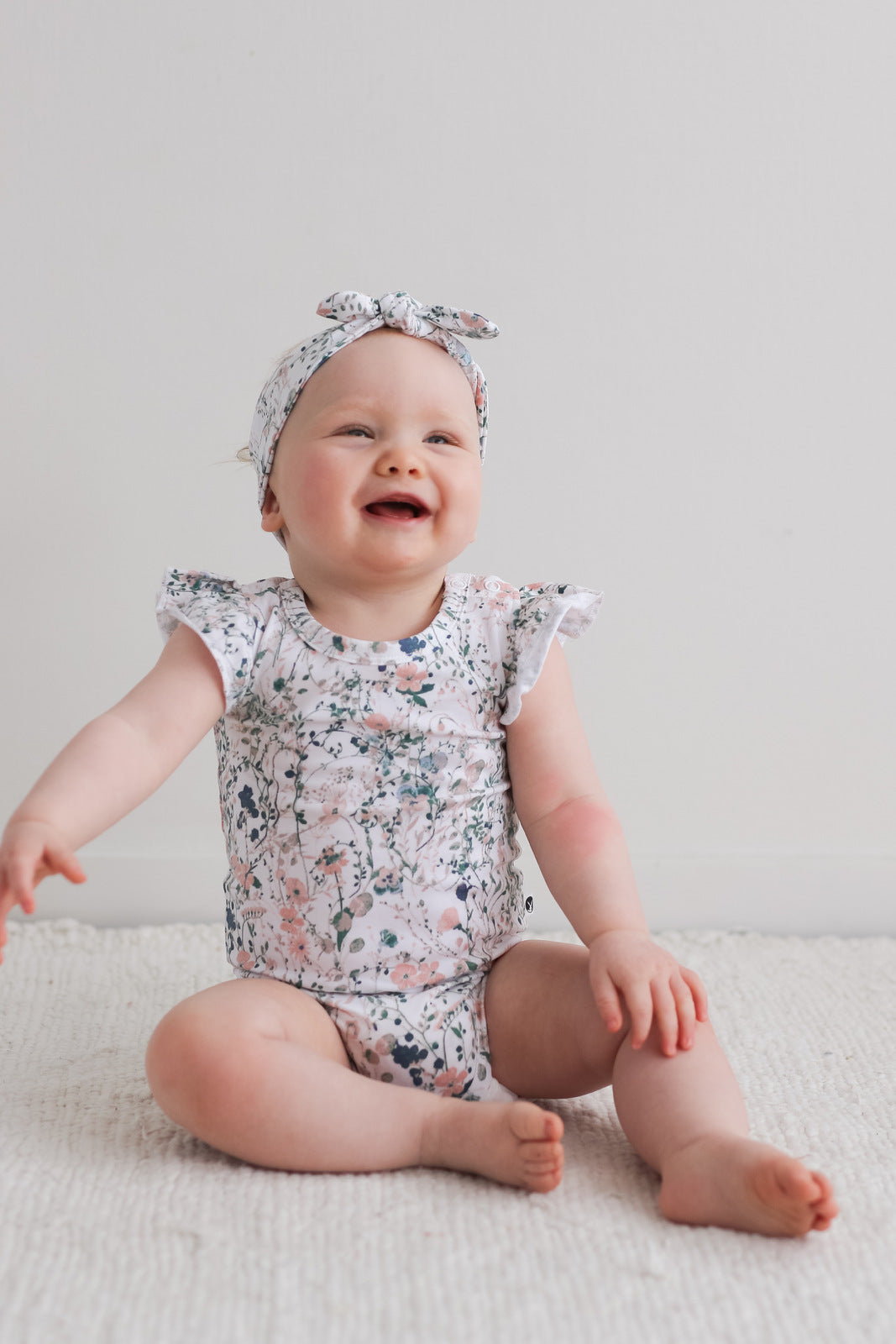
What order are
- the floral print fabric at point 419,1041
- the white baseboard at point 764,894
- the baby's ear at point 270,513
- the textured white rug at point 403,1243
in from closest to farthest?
the textured white rug at point 403,1243 → the floral print fabric at point 419,1041 → the baby's ear at point 270,513 → the white baseboard at point 764,894

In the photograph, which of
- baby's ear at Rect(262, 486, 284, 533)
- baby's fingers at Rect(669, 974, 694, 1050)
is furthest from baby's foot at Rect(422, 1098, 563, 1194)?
baby's ear at Rect(262, 486, 284, 533)

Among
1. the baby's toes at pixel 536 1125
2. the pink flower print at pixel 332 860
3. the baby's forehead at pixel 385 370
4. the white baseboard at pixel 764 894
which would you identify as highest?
the baby's forehead at pixel 385 370

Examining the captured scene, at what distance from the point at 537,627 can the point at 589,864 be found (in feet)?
0.61

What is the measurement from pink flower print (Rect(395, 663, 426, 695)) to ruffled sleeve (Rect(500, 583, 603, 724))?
72 millimetres

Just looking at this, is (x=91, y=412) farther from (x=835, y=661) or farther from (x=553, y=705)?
(x=835, y=661)

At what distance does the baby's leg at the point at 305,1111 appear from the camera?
703mm

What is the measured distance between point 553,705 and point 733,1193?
38 cm

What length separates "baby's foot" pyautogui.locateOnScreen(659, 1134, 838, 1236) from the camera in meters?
0.61

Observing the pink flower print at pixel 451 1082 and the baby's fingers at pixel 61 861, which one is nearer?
the baby's fingers at pixel 61 861

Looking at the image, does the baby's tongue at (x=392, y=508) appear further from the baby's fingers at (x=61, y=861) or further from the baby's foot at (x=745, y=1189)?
the baby's foot at (x=745, y=1189)

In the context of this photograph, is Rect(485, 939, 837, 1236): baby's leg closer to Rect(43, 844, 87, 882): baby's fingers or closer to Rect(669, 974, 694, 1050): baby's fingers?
Rect(669, 974, 694, 1050): baby's fingers

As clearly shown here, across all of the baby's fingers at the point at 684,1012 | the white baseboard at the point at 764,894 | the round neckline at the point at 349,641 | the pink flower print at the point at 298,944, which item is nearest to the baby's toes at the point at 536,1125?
the baby's fingers at the point at 684,1012

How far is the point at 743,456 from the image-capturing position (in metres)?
1.34

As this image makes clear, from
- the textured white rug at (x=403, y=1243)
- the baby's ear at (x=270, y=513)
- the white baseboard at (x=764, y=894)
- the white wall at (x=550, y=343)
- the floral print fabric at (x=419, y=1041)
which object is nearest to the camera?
the textured white rug at (x=403, y=1243)
